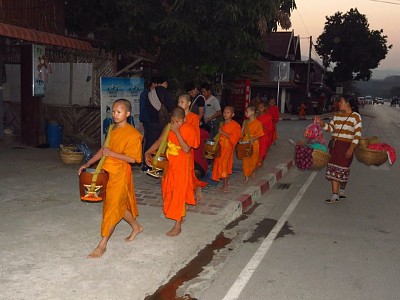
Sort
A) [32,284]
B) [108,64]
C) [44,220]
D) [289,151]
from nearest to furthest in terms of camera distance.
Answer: [32,284] < [44,220] < [108,64] < [289,151]

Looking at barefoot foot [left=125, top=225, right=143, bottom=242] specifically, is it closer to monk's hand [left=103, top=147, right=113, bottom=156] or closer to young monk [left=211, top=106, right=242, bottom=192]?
monk's hand [left=103, top=147, right=113, bottom=156]

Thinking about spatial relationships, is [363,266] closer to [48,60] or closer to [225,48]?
[225,48]

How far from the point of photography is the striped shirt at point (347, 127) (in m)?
7.09

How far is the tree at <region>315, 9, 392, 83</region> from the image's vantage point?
179 ft

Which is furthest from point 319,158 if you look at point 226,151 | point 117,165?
point 117,165

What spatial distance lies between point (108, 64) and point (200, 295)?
340 inches

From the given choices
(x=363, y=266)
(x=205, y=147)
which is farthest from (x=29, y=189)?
(x=363, y=266)

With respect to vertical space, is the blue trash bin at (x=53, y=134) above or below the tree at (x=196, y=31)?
below

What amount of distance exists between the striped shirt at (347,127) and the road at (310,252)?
1.08 metres

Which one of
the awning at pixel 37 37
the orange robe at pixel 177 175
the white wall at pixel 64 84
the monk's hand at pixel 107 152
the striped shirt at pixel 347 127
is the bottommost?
the orange robe at pixel 177 175

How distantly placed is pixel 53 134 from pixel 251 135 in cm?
559

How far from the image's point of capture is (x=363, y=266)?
4723 millimetres

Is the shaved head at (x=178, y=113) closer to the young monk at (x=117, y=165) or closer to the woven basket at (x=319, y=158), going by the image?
the young monk at (x=117, y=165)

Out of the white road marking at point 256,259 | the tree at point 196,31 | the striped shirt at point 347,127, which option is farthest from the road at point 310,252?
the tree at point 196,31
